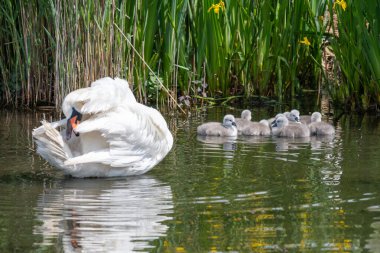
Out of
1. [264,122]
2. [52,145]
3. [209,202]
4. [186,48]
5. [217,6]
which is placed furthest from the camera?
[186,48]

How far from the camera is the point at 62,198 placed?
743cm

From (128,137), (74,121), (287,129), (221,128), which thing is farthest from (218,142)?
(74,121)

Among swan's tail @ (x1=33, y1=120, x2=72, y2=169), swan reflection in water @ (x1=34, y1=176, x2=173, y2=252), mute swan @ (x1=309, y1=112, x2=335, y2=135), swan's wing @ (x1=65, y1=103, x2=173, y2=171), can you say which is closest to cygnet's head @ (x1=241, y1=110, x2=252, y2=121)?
mute swan @ (x1=309, y1=112, x2=335, y2=135)

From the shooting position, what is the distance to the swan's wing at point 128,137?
25.6 feet

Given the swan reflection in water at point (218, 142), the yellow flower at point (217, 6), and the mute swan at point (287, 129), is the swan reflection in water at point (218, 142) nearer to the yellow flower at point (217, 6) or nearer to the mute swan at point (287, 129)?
the mute swan at point (287, 129)

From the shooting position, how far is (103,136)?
25.9 ft

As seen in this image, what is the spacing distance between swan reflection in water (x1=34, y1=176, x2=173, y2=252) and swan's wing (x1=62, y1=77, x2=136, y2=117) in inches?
24.2

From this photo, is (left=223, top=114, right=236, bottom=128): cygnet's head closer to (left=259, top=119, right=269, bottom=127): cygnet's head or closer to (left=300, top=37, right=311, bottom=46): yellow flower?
(left=259, top=119, right=269, bottom=127): cygnet's head

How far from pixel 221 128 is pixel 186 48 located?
8.15ft

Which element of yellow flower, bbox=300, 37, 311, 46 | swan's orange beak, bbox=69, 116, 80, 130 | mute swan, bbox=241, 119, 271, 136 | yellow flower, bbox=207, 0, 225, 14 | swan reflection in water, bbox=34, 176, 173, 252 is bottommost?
swan reflection in water, bbox=34, 176, 173, 252

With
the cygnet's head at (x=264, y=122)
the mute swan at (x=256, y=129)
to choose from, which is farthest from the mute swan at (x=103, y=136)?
the cygnet's head at (x=264, y=122)

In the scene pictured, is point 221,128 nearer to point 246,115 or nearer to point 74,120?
point 246,115

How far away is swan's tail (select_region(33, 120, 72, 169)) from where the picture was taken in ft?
25.7

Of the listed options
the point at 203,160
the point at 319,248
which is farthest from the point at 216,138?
the point at 319,248
